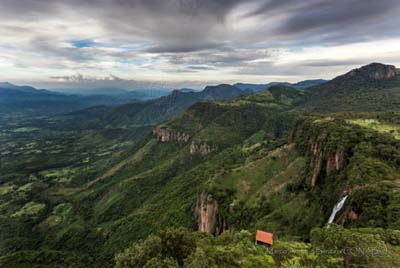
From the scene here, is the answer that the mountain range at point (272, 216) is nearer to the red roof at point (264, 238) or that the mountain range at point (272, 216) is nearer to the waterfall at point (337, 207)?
the waterfall at point (337, 207)

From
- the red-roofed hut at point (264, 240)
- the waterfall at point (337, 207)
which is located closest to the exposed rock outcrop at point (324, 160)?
the waterfall at point (337, 207)

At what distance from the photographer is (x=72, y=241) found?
159250 millimetres

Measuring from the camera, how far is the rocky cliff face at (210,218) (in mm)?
100938

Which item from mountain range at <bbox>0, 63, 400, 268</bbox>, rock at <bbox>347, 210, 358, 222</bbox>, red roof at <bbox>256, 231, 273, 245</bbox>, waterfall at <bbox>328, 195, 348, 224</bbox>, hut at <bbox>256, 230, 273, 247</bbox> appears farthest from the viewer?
waterfall at <bbox>328, 195, 348, 224</bbox>

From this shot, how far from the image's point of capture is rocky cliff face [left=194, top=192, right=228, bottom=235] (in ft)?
331

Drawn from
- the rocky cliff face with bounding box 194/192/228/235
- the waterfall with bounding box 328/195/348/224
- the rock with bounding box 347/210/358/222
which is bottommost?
the rocky cliff face with bounding box 194/192/228/235

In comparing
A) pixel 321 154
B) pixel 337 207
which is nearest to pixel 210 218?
pixel 321 154

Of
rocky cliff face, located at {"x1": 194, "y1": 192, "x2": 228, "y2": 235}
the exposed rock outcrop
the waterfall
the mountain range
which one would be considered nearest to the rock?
the mountain range

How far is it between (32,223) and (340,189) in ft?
672

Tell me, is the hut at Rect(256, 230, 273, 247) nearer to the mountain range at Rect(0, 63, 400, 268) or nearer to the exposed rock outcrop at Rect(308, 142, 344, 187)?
the mountain range at Rect(0, 63, 400, 268)

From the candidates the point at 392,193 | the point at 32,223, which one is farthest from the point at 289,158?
the point at 32,223

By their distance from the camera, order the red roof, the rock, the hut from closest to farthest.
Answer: the hut < the red roof < the rock

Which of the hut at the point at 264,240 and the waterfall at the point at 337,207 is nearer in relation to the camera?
the hut at the point at 264,240

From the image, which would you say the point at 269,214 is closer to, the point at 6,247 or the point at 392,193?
the point at 392,193
